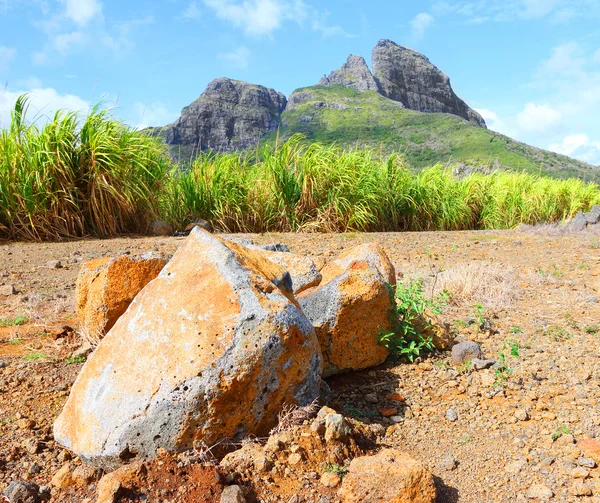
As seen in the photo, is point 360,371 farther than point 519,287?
No

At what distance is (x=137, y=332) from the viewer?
217cm

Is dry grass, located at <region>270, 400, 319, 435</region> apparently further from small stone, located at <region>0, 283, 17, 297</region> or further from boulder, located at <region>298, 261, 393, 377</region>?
small stone, located at <region>0, 283, 17, 297</region>

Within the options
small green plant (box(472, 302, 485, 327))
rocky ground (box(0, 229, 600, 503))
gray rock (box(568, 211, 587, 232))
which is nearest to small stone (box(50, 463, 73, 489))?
rocky ground (box(0, 229, 600, 503))

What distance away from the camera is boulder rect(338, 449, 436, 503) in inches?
74.9

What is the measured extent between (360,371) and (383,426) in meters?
0.63

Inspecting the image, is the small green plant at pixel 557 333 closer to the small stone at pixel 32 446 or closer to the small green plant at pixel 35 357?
the small stone at pixel 32 446

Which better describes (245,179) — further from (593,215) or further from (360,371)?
(593,215)

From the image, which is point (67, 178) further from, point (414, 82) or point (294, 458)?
point (414, 82)

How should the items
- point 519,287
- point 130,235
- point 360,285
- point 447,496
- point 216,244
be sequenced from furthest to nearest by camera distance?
point 130,235 < point 519,287 < point 360,285 < point 216,244 < point 447,496

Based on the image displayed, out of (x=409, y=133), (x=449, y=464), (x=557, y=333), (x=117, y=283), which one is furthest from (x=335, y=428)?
(x=409, y=133)

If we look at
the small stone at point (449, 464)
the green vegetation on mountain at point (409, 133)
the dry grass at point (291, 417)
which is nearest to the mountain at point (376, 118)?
the green vegetation on mountain at point (409, 133)

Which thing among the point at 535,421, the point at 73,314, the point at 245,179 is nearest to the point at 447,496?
the point at 535,421

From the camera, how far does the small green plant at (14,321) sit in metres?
3.95

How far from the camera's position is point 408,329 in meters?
3.23
